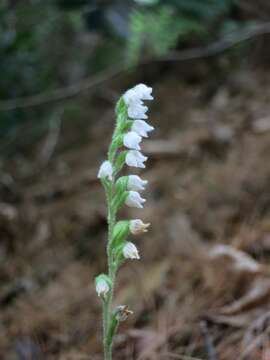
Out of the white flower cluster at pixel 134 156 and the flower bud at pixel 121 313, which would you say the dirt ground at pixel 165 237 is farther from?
the white flower cluster at pixel 134 156

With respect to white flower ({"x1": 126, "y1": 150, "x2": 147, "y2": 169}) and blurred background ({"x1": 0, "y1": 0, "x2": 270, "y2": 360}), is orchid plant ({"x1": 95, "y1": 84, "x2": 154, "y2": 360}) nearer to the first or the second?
white flower ({"x1": 126, "y1": 150, "x2": 147, "y2": 169})

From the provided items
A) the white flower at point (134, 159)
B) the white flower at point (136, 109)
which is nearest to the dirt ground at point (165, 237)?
the white flower at point (134, 159)

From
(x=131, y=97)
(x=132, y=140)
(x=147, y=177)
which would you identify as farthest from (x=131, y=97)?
(x=147, y=177)

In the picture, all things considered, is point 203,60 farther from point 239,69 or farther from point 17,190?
point 17,190

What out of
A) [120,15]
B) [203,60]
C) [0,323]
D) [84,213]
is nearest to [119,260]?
[0,323]

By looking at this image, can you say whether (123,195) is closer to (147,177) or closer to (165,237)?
(165,237)

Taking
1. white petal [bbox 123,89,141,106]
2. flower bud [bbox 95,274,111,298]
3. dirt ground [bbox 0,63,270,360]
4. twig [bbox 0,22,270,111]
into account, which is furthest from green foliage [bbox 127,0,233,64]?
flower bud [bbox 95,274,111,298]
